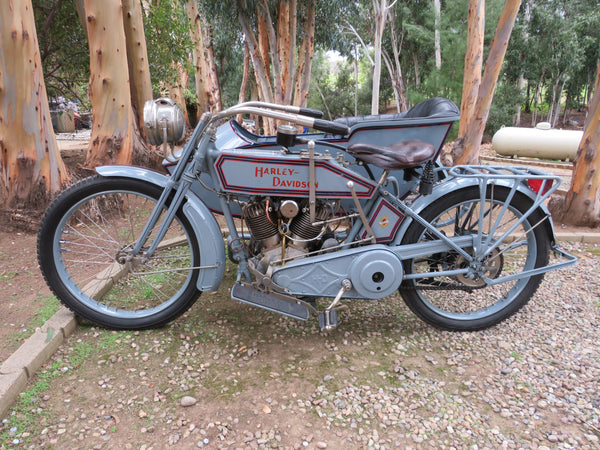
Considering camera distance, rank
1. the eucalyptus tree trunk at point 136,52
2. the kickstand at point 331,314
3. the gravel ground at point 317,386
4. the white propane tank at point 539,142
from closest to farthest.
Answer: the gravel ground at point 317,386, the kickstand at point 331,314, the eucalyptus tree trunk at point 136,52, the white propane tank at point 539,142

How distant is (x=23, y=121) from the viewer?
12.5 ft

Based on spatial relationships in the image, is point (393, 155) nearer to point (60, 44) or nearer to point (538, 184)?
point (538, 184)

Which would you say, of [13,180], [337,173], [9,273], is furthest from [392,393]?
[13,180]

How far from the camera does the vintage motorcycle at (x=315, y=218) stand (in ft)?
7.28

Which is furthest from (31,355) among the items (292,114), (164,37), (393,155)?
(164,37)

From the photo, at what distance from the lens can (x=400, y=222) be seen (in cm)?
240

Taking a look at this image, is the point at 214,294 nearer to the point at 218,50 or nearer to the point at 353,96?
the point at 218,50

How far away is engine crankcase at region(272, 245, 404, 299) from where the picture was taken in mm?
2322

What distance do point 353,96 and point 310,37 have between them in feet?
77.5

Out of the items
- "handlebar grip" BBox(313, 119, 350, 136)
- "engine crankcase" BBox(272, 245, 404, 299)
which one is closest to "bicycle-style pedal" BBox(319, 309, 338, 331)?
"engine crankcase" BBox(272, 245, 404, 299)

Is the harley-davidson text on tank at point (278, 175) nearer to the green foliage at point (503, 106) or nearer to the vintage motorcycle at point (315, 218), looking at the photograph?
the vintage motorcycle at point (315, 218)

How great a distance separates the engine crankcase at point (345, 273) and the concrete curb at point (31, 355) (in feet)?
4.47

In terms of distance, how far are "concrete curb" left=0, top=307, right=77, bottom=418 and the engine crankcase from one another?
1361mm

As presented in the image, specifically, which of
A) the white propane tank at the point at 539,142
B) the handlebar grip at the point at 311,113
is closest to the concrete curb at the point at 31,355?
the handlebar grip at the point at 311,113
